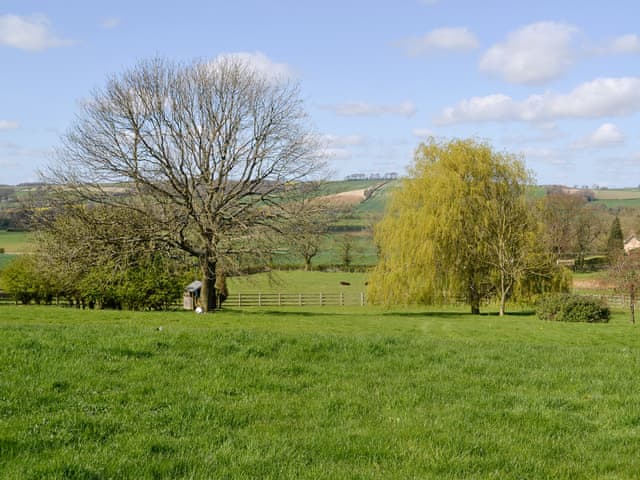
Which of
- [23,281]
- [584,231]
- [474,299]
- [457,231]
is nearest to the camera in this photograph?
[23,281]

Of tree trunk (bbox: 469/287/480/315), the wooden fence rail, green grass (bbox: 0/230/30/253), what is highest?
green grass (bbox: 0/230/30/253)

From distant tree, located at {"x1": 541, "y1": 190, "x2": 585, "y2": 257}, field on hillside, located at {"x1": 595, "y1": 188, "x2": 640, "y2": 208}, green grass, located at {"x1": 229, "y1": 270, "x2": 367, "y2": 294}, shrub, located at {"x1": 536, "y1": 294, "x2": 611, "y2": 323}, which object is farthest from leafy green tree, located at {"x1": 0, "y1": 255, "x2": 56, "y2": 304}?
field on hillside, located at {"x1": 595, "y1": 188, "x2": 640, "y2": 208}

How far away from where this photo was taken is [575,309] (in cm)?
3002

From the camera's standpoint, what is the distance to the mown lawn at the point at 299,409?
531cm

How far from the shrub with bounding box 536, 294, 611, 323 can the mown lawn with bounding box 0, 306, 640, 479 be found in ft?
67.3

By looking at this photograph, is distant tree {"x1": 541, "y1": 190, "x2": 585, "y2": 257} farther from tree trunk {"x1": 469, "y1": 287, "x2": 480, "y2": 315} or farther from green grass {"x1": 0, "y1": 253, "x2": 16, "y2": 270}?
green grass {"x1": 0, "y1": 253, "x2": 16, "y2": 270}

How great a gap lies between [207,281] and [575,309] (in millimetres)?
17919

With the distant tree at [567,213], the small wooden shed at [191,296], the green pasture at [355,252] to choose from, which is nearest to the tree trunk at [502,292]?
the small wooden shed at [191,296]

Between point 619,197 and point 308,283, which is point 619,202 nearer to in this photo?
point 619,197

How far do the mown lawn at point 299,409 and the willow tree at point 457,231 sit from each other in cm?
2701

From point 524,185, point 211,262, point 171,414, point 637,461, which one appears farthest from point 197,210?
point 637,461

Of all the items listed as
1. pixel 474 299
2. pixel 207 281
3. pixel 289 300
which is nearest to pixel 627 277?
pixel 474 299

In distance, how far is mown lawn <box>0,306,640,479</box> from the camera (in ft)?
17.4

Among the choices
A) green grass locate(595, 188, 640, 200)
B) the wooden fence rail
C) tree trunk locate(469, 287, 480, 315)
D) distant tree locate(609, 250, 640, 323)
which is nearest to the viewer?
distant tree locate(609, 250, 640, 323)
